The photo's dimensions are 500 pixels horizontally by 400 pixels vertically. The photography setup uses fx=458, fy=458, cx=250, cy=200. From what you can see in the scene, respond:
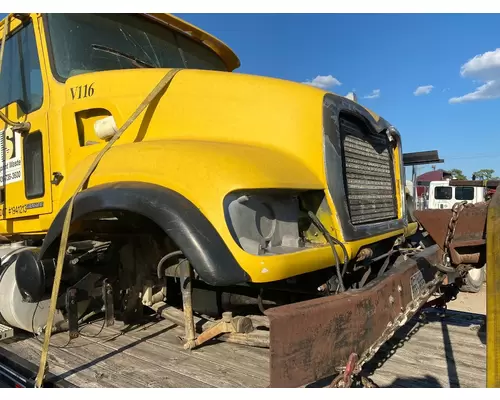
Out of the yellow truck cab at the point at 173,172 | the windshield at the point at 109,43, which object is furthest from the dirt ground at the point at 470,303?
the windshield at the point at 109,43

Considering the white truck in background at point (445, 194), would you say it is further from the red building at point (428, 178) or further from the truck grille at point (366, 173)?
the truck grille at point (366, 173)

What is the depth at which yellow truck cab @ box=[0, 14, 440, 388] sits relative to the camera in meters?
2.30

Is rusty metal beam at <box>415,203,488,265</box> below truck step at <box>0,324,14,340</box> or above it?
above

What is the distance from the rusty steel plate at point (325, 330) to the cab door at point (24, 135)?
7.74 feet

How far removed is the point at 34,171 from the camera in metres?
3.74

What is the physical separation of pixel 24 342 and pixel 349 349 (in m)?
2.57

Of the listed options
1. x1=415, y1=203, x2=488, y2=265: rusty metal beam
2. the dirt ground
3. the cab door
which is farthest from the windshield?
the dirt ground

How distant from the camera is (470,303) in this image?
952 cm

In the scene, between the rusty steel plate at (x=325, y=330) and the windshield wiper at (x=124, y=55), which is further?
the windshield wiper at (x=124, y=55)

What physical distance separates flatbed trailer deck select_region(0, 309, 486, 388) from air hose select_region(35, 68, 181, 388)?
234mm

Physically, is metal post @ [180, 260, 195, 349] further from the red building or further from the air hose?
the red building

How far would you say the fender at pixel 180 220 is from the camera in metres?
2.12

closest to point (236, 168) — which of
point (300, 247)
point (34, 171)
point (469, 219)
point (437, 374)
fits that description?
point (300, 247)

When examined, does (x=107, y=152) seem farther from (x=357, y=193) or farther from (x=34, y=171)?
(x=357, y=193)
